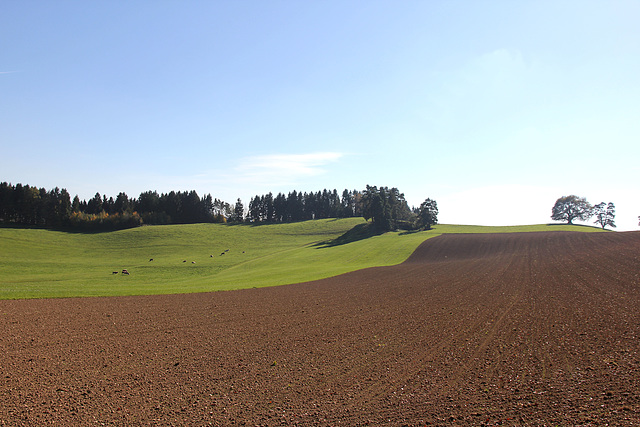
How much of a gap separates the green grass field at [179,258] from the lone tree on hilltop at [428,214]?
14.4m

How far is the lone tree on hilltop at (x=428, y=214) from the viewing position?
94.7m

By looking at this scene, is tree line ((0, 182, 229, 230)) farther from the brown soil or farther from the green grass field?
the brown soil

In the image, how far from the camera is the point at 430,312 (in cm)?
1827

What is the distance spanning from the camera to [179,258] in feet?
212

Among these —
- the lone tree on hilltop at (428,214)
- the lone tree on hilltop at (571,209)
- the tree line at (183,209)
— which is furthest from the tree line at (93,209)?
the lone tree on hilltop at (571,209)

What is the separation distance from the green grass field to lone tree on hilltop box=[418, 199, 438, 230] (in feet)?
47.4

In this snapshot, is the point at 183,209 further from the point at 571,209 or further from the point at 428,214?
the point at 571,209

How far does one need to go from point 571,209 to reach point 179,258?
12162cm

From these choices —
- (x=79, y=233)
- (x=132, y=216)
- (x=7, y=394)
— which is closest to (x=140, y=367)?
(x=7, y=394)

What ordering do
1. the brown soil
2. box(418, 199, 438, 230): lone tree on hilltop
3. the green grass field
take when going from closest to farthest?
the brown soil
the green grass field
box(418, 199, 438, 230): lone tree on hilltop

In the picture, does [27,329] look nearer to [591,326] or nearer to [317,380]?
[317,380]

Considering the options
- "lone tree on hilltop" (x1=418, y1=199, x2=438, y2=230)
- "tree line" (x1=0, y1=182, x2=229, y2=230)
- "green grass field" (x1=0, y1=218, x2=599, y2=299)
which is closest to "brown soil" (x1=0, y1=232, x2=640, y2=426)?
"green grass field" (x1=0, y1=218, x2=599, y2=299)

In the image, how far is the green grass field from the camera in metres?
32.7

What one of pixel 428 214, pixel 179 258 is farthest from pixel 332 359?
pixel 428 214
